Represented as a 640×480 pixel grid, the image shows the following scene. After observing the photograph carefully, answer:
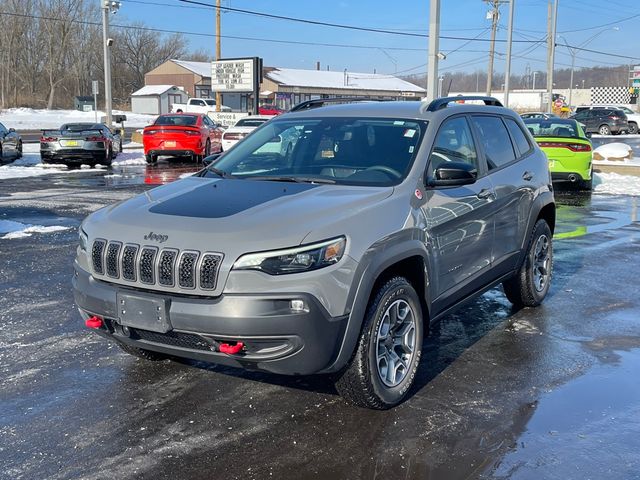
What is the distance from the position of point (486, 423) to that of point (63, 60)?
271 feet

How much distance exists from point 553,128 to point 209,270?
44.7 ft

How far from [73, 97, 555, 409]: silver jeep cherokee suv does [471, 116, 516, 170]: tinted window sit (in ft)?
0.20

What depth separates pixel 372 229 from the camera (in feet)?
12.5

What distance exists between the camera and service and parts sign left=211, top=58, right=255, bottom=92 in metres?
36.2

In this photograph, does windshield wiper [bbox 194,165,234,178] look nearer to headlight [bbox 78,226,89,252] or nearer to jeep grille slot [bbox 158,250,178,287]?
headlight [bbox 78,226,89,252]

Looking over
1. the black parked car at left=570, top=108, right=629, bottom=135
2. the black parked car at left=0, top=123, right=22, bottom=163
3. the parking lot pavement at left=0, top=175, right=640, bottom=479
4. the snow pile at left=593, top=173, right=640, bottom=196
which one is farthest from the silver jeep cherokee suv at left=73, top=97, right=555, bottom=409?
the black parked car at left=570, top=108, right=629, bottom=135

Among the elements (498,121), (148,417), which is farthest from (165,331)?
(498,121)

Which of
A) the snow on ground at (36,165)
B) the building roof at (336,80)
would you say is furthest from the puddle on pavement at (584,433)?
the building roof at (336,80)

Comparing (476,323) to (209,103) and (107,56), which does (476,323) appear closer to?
(107,56)

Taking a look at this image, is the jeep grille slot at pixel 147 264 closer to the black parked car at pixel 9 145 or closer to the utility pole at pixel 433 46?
the utility pole at pixel 433 46

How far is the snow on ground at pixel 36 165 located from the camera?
1894cm

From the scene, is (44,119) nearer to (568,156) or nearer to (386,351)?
(568,156)

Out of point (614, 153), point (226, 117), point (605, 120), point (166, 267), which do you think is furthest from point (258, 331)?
point (605, 120)

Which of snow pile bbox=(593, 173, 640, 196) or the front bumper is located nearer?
the front bumper
